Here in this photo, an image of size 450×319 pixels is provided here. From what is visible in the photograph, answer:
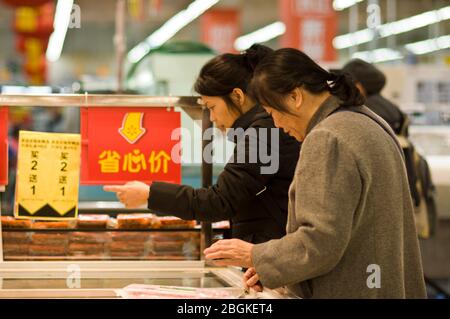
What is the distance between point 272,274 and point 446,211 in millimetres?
5507

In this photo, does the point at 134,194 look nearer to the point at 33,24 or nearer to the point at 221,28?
the point at 33,24

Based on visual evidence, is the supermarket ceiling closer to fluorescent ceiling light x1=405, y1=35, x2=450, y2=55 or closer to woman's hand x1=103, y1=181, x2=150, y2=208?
fluorescent ceiling light x1=405, y1=35, x2=450, y2=55

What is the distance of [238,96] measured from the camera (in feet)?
9.57

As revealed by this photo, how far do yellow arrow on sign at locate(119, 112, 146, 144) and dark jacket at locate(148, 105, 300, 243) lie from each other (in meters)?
0.33

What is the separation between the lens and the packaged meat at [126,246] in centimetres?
308

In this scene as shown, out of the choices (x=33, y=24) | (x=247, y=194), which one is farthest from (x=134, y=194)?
(x=33, y=24)

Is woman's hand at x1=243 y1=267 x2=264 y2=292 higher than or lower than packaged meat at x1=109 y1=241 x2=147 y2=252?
lower

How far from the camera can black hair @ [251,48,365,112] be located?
2264 mm

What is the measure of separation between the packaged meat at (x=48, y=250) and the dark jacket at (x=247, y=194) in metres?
0.50

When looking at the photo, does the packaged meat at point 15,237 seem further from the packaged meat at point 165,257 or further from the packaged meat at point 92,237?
the packaged meat at point 165,257

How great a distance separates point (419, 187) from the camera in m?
5.77

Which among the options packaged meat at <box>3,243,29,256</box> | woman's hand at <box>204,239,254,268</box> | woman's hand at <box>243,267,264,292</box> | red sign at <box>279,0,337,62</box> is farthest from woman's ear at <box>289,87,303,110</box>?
red sign at <box>279,0,337,62</box>
